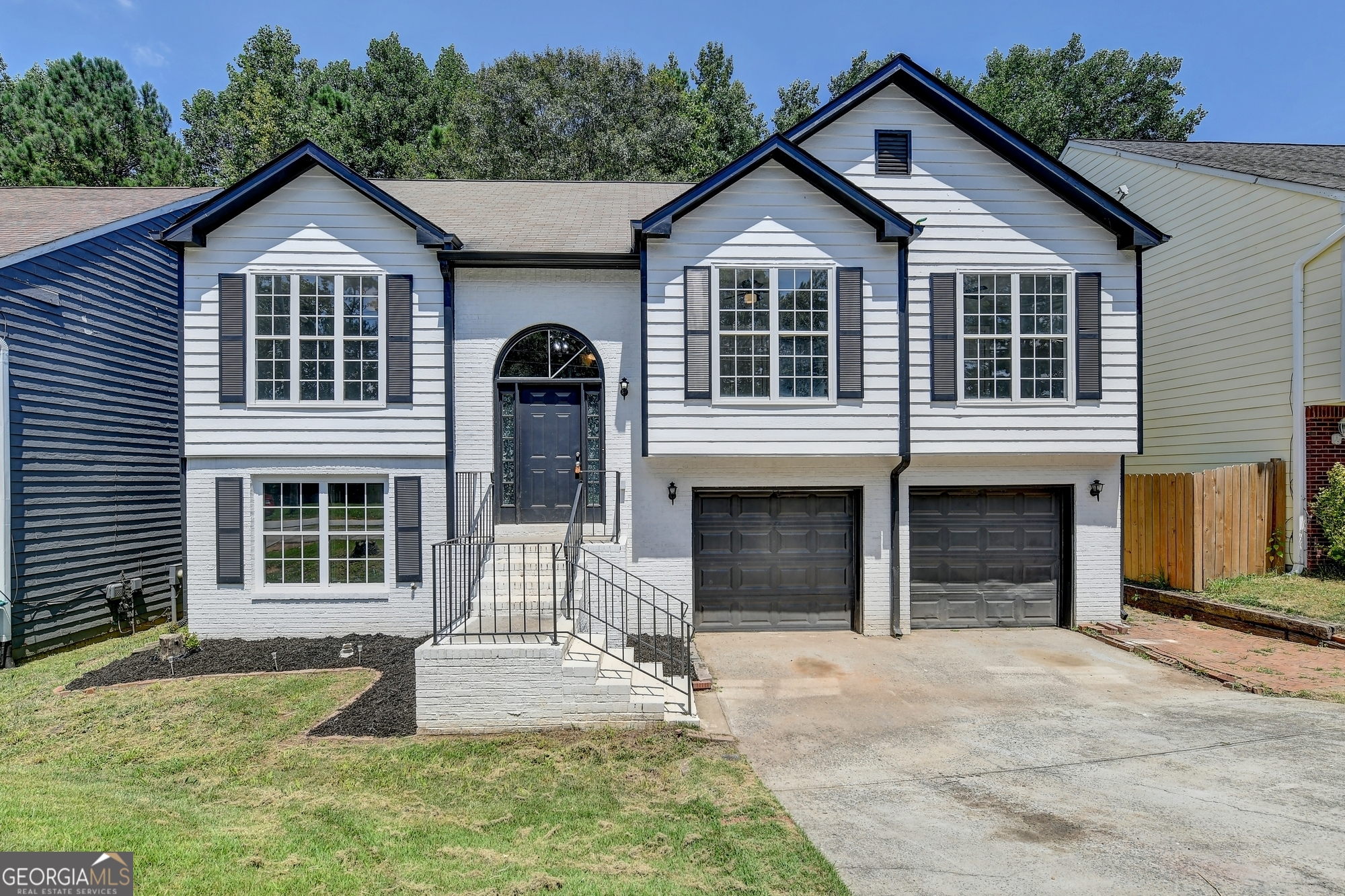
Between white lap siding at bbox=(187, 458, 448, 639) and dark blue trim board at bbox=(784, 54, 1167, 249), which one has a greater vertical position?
dark blue trim board at bbox=(784, 54, 1167, 249)

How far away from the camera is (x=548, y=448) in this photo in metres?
10.6

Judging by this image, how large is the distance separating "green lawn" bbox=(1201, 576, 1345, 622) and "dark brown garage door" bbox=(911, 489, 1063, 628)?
266cm

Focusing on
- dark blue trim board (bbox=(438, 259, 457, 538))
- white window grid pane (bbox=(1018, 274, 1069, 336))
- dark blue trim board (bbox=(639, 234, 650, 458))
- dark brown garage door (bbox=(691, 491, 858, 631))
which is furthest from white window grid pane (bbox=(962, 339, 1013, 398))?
dark blue trim board (bbox=(438, 259, 457, 538))

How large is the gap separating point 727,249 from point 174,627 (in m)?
10.3

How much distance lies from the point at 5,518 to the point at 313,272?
16.8 ft

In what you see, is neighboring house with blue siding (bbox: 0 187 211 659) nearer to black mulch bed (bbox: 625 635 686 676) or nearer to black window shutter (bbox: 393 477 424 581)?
black window shutter (bbox: 393 477 424 581)

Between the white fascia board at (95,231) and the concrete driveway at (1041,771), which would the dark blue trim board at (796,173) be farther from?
the white fascia board at (95,231)

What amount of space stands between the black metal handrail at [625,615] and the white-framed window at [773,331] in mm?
2983

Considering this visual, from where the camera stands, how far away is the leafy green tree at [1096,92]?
35031 millimetres

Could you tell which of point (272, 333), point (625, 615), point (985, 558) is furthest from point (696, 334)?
point (272, 333)

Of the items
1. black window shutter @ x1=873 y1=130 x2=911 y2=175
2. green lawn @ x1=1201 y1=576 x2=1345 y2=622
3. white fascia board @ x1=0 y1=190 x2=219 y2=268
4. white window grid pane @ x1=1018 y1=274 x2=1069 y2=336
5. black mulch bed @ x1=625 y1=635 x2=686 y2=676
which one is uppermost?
black window shutter @ x1=873 y1=130 x2=911 y2=175

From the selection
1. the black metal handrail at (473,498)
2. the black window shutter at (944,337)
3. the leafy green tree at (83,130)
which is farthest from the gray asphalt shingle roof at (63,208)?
the leafy green tree at (83,130)

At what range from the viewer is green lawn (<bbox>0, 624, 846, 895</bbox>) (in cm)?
422

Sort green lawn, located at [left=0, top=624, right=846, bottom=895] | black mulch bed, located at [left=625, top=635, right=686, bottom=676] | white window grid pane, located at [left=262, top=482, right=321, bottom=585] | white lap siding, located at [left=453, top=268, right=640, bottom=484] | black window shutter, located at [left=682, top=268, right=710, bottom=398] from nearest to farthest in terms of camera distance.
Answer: green lawn, located at [left=0, top=624, right=846, bottom=895] → black mulch bed, located at [left=625, top=635, right=686, bottom=676] → black window shutter, located at [left=682, top=268, right=710, bottom=398] → white window grid pane, located at [left=262, top=482, right=321, bottom=585] → white lap siding, located at [left=453, top=268, right=640, bottom=484]
